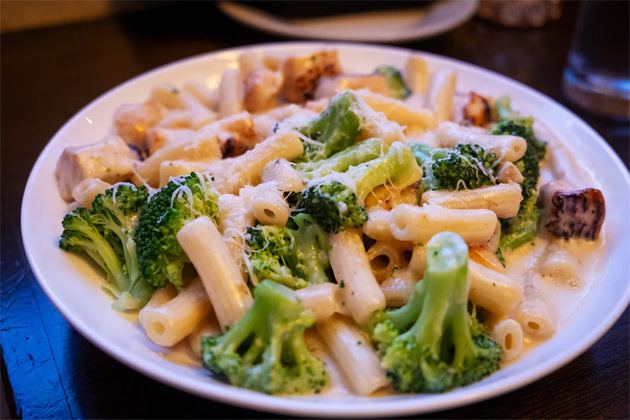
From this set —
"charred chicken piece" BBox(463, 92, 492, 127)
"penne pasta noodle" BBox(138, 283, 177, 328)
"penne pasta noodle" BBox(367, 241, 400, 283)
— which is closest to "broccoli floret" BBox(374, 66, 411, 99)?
"charred chicken piece" BBox(463, 92, 492, 127)

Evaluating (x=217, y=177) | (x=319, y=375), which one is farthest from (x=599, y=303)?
(x=217, y=177)

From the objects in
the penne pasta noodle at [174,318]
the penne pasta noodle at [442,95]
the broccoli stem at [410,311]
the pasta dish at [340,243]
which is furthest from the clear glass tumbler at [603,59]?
the penne pasta noodle at [174,318]

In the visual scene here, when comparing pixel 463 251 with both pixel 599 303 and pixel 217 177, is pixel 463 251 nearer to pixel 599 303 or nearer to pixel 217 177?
pixel 599 303

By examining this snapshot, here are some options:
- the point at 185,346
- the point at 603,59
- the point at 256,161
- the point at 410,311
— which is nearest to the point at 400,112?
the point at 256,161

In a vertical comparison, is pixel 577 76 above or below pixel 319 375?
below

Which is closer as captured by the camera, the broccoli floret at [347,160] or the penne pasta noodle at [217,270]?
the penne pasta noodle at [217,270]

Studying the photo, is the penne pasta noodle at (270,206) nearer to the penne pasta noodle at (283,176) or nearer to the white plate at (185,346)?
the penne pasta noodle at (283,176)
